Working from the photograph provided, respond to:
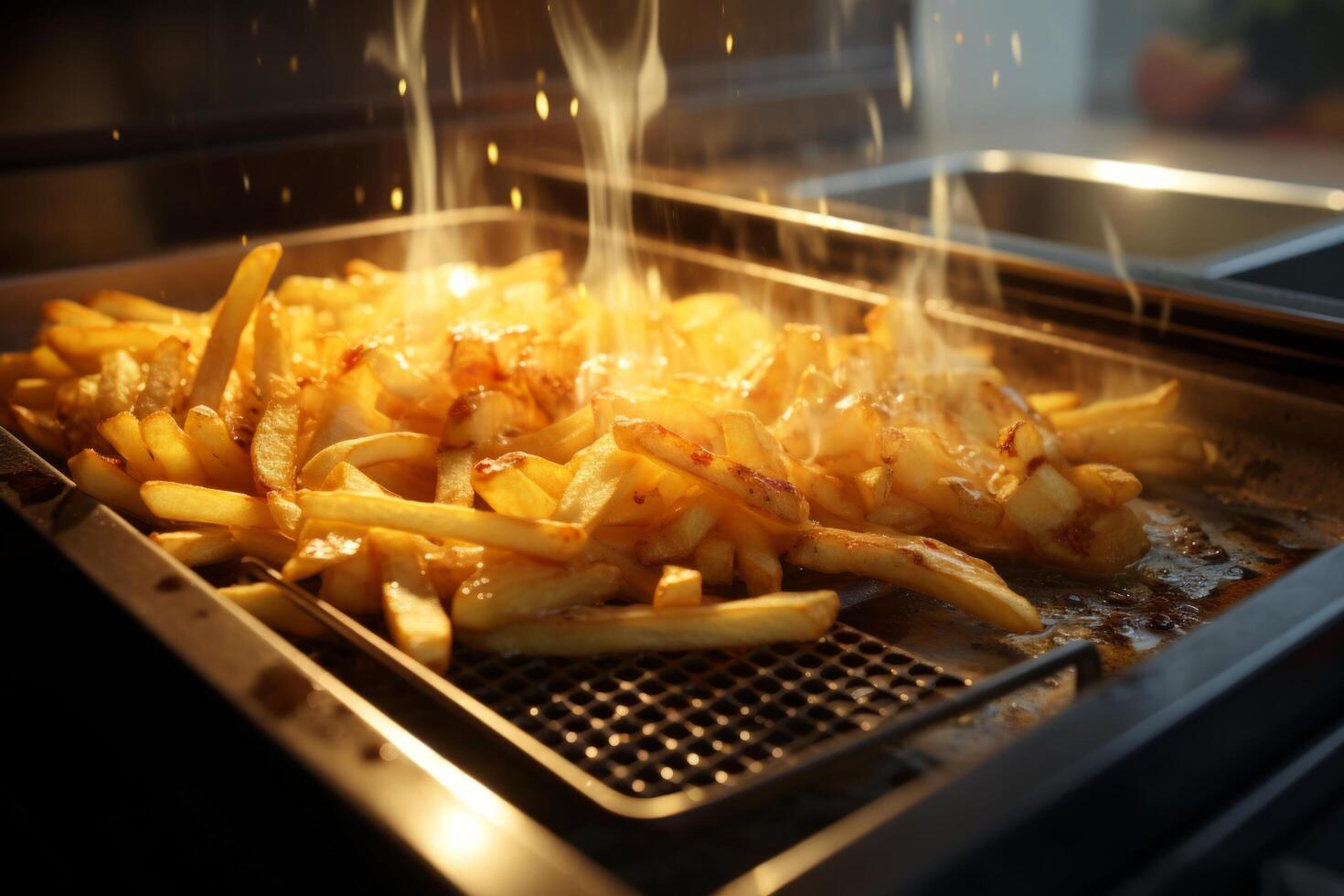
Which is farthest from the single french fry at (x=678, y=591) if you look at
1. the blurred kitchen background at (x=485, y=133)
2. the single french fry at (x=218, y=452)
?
the blurred kitchen background at (x=485, y=133)

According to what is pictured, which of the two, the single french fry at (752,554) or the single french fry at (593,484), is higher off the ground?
the single french fry at (593,484)

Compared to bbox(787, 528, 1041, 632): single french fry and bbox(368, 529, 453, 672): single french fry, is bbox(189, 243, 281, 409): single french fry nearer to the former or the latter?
bbox(368, 529, 453, 672): single french fry

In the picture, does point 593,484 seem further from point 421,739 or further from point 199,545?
point 199,545

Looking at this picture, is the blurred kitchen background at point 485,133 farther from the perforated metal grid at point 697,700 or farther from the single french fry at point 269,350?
the perforated metal grid at point 697,700

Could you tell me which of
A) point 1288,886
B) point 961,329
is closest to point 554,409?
point 961,329

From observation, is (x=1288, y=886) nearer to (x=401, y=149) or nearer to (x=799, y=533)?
(x=799, y=533)

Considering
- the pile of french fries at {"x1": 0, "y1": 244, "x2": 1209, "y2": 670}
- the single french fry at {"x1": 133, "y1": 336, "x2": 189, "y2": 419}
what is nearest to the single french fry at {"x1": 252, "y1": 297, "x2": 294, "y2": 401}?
the pile of french fries at {"x1": 0, "y1": 244, "x2": 1209, "y2": 670}
